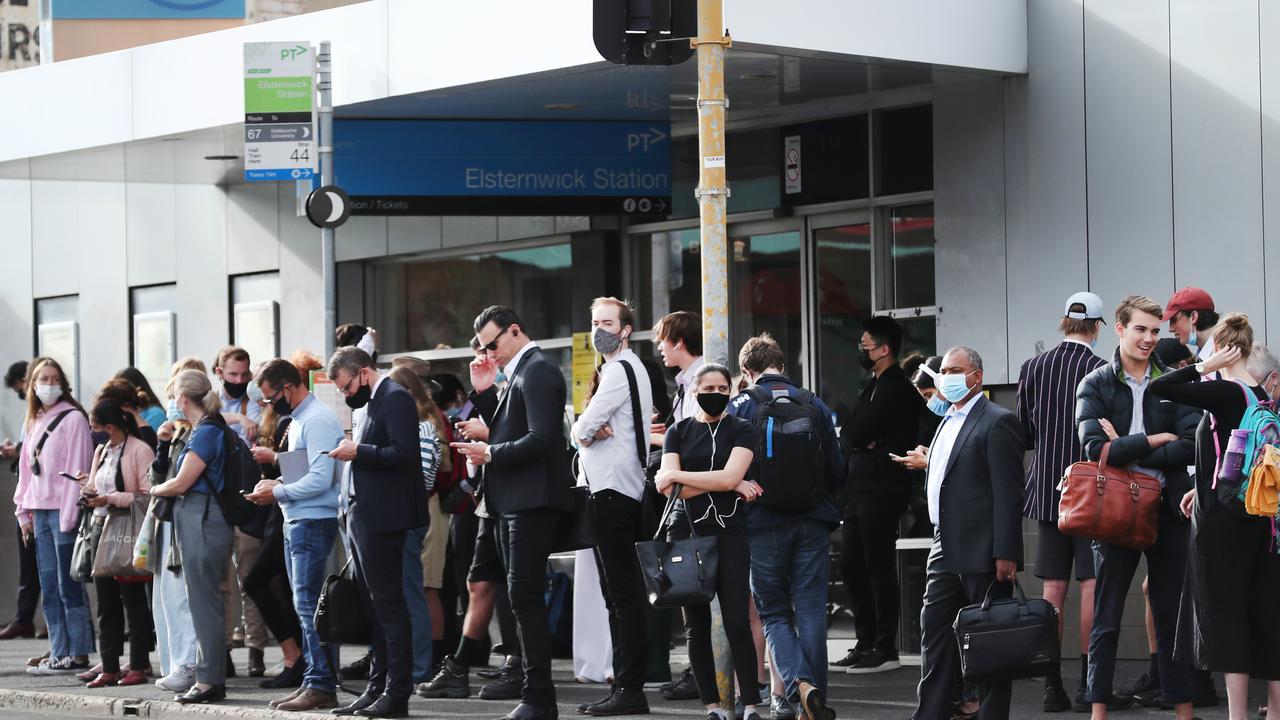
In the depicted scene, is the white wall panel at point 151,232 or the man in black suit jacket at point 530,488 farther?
the white wall panel at point 151,232

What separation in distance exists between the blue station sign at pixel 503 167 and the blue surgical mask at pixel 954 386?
6.11 meters

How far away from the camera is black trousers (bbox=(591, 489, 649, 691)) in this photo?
10.0m

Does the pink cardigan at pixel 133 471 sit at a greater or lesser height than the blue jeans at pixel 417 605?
greater

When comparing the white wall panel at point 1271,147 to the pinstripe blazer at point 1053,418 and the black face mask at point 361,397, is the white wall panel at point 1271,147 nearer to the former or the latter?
the pinstripe blazer at point 1053,418

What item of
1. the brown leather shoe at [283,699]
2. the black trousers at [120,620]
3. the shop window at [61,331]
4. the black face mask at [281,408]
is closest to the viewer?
the brown leather shoe at [283,699]

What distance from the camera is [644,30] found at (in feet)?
30.4

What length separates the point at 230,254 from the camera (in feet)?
61.1

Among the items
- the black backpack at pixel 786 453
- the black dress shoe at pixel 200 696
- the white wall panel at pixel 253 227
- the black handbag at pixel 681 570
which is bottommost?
the black dress shoe at pixel 200 696

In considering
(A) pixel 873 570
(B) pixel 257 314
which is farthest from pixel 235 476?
(B) pixel 257 314

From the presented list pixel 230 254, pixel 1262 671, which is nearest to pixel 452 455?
pixel 1262 671

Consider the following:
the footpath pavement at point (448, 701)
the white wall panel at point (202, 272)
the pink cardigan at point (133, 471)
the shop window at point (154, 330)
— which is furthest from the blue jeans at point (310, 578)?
the shop window at point (154, 330)

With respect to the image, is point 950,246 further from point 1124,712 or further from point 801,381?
point 1124,712

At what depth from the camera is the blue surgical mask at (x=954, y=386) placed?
8648 mm

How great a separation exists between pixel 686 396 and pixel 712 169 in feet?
4.39
